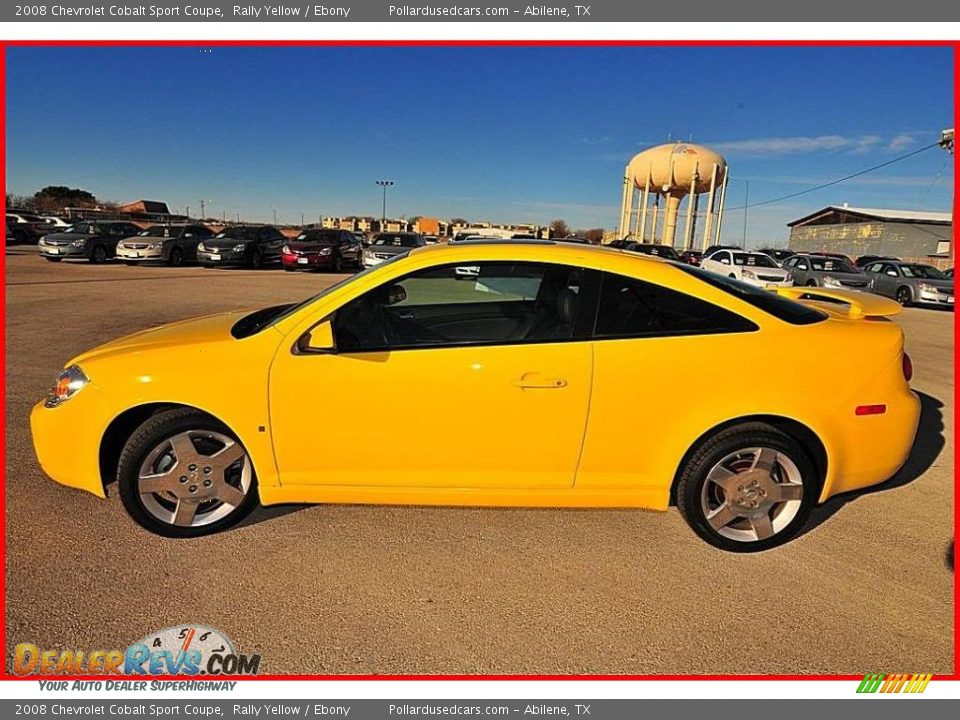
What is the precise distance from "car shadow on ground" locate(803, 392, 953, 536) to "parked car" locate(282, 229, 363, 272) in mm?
17911

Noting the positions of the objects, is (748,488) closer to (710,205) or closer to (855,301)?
(855,301)

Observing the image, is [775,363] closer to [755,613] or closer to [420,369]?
[755,613]

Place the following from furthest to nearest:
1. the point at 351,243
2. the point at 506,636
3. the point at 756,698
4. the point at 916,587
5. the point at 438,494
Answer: the point at 351,243 < the point at 438,494 < the point at 916,587 < the point at 506,636 < the point at 756,698

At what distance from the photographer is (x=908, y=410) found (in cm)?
289

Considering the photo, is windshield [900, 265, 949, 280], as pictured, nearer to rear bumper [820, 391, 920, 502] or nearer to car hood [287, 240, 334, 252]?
rear bumper [820, 391, 920, 502]

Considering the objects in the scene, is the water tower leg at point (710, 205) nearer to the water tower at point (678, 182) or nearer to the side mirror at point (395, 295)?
the water tower at point (678, 182)

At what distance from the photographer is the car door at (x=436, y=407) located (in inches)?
105

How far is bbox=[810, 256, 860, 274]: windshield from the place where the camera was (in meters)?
19.7

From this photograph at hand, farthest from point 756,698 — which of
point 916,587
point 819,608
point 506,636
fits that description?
point 916,587

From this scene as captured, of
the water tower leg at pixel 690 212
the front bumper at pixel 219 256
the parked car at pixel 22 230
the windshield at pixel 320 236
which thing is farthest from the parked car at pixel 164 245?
the water tower leg at pixel 690 212

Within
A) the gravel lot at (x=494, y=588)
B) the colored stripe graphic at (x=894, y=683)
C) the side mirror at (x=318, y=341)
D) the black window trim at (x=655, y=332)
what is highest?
the black window trim at (x=655, y=332)

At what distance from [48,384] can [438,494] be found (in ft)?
14.8

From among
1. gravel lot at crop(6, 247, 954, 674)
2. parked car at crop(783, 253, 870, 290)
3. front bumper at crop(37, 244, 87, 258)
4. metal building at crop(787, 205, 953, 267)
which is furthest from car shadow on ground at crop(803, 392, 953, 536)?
metal building at crop(787, 205, 953, 267)

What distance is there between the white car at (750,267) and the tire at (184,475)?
54.4ft
